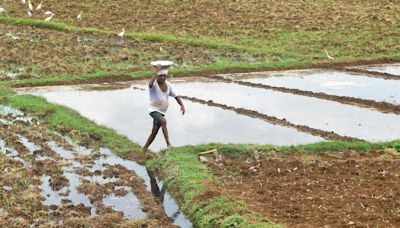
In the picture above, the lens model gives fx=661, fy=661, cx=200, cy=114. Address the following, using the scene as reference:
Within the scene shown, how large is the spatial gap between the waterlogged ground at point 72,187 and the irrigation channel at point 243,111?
0.04 m

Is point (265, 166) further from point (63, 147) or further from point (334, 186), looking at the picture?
point (63, 147)

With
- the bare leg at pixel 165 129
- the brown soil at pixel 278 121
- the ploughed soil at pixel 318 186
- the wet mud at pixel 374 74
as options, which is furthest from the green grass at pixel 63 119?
the wet mud at pixel 374 74

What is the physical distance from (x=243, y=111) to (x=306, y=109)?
4.70ft

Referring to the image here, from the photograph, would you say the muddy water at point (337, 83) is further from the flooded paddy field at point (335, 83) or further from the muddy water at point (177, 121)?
the muddy water at point (177, 121)

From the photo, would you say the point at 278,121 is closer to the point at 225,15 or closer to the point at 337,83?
the point at 337,83

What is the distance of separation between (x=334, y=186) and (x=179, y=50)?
1364 centimetres

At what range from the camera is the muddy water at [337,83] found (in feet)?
52.0

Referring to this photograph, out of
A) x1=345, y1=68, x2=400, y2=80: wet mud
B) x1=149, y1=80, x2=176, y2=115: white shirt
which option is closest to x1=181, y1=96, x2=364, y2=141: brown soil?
x1=149, y1=80, x2=176, y2=115: white shirt

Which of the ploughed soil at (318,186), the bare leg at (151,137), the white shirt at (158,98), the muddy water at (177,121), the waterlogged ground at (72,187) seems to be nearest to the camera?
the ploughed soil at (318,186)

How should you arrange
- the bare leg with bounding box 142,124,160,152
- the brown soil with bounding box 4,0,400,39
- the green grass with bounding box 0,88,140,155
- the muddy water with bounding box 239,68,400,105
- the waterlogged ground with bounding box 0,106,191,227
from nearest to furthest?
the waterlogged ground with bounding box 0,106,191,227 → the bare leg with bounding box 142,124,160,152 → the green grass with bounding box 0,88,140,155 → the muddy water with bounding box 239,68,400,105 → the brown soil with bounding box 4,0,400,39

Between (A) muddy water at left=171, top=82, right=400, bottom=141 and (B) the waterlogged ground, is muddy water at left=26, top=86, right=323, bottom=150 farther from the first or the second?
(B) the waterlogged ground

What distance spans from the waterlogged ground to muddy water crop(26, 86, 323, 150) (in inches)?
50.0

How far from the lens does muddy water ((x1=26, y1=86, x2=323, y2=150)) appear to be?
12.1 meters

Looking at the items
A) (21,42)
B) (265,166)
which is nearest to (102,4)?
(21,42)
